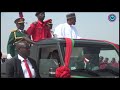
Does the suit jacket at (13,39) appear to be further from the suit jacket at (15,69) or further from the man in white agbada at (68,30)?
the man in white agbada at (68,30)

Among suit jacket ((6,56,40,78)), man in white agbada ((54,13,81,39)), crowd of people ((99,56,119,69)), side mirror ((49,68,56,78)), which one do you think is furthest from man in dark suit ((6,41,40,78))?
crowd of people ((99,56,119,69))

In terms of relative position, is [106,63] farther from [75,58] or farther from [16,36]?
[16,36]

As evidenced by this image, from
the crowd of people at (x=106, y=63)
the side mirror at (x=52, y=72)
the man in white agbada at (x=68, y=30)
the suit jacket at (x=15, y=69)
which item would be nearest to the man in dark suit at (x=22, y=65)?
the suit jacket at (x=15, y=69)

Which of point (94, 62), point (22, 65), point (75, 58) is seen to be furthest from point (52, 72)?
point (94, 62)

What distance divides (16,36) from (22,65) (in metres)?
0.42

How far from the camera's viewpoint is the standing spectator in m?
6.25

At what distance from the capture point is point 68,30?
246 inches

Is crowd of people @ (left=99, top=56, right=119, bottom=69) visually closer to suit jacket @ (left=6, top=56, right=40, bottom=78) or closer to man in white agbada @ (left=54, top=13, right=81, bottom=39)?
man in white agbada @ (left=54, top=13, right=81, bottom=39)

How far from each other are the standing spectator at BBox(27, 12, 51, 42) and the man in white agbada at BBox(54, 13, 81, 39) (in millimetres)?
144

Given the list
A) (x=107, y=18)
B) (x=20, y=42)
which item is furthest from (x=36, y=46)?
(x=107, y=18)
